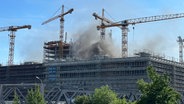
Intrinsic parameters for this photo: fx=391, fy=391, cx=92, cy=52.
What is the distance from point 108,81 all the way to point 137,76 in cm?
1710

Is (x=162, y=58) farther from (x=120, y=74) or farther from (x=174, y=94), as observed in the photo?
(x=174, y=94)

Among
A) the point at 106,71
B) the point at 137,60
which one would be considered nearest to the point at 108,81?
the point at 106,71

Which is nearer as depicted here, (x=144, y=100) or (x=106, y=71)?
(x=144, y=100)

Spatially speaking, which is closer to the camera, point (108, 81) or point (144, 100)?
point (144, 100)

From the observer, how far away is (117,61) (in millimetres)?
191875

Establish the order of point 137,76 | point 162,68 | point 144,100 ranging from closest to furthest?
1. point 144,100
2. point 137,76
3. point 162,68

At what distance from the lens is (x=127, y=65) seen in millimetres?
187875

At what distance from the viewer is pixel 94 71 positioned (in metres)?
200

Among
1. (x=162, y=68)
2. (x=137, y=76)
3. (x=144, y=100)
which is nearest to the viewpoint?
(x=144, y=100)

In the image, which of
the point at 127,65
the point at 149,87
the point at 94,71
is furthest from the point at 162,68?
the point at 149,87

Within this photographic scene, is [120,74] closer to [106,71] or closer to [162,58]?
[106,71]

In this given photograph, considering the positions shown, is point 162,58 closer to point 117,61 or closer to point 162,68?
point 162,68

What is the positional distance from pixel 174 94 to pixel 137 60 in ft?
491

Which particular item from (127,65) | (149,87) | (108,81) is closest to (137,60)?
(127,65)
